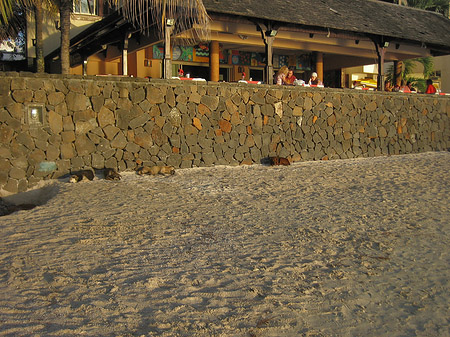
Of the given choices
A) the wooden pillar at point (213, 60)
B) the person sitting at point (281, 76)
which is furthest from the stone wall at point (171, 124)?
the wooden pillar at point (213, 60)

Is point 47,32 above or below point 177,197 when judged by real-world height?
above

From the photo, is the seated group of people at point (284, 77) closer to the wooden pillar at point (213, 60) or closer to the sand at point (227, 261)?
the wooden pillar at point (213, 60)

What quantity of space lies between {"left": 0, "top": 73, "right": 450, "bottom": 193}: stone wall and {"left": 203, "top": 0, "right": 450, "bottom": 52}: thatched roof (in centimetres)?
200

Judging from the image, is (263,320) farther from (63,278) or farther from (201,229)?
(201,229)

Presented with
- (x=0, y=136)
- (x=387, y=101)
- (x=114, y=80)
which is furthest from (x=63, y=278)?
(x=387, y=101)

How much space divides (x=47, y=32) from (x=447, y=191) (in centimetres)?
1548

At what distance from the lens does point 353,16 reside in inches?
619

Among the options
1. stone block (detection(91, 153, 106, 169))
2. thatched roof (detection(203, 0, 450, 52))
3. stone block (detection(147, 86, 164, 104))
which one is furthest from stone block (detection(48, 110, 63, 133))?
thatched roof (detection(203, 0, 450, 52))

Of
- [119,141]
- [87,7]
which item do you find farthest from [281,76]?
[87,7]

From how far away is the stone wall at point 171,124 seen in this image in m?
9.33

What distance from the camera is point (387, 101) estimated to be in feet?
47.9

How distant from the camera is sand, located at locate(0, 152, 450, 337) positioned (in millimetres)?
3816

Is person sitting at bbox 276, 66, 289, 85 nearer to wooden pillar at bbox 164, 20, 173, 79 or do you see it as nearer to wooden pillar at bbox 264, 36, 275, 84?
wooden pillar at bbox 264, 36, 275, 84

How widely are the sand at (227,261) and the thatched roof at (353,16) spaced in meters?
5.75
